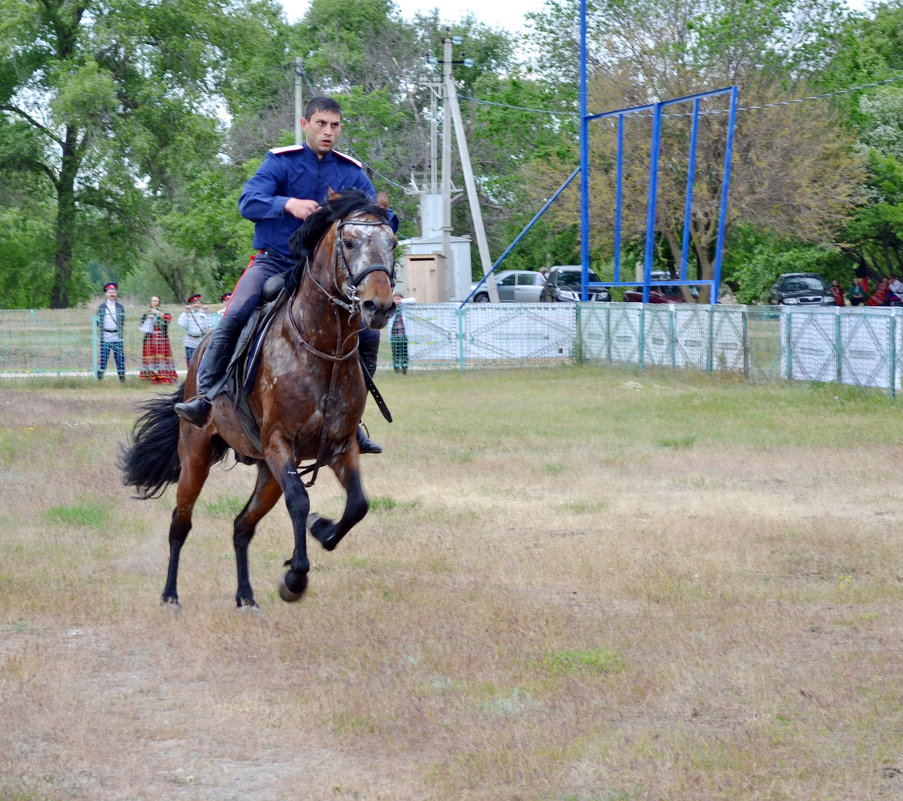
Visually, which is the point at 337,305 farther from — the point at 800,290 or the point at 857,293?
the point at 857,293

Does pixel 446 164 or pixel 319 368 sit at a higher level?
pixel 446 164

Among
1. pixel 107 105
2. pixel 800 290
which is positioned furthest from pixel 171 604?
pixel 800 290

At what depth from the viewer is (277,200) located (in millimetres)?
7441

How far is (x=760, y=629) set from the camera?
6.85 m

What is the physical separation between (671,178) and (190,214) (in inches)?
705

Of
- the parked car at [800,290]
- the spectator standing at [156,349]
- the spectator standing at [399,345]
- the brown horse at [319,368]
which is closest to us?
the brown horse at [319,368]

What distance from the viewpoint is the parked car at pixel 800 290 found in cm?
4381

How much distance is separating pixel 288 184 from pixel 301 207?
466 mm

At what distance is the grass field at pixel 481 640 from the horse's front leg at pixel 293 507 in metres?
0.26

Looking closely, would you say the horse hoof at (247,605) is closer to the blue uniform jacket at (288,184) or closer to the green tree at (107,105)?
the blue uniform jacket at (288,184)

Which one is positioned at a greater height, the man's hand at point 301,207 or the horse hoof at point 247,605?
the man's hand at point 301,207

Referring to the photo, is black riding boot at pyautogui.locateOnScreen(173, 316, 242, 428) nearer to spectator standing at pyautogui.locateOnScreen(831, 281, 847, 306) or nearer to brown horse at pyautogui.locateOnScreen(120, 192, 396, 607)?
brown horse at pyautogui.locateOnScreen(120, 192, 396, 607)

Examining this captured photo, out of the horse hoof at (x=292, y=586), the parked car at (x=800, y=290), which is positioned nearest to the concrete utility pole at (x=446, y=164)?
the parked car at (x=800, y=290)

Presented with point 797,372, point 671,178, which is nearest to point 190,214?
point 671,178
